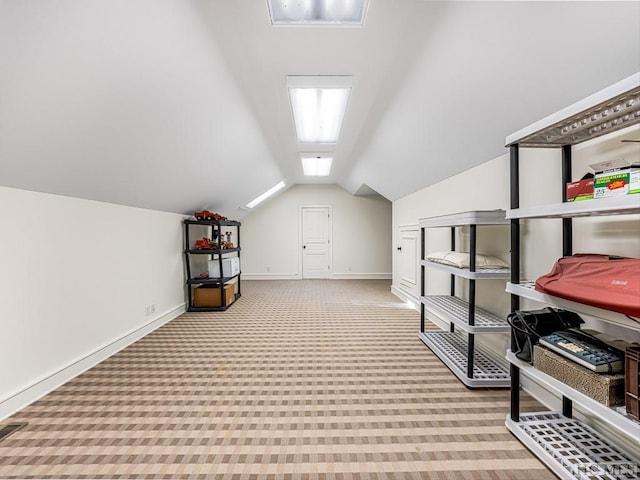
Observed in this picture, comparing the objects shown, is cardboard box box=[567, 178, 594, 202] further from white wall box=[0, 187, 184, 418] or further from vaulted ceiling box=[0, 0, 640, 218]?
white wall box=[0, 187, 184, 418]

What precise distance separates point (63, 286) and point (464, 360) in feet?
10.3

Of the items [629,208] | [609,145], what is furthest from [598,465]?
[609,145]

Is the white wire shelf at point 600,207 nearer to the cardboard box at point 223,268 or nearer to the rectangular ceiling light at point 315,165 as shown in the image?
the rectangular ceiling light at point 315,165

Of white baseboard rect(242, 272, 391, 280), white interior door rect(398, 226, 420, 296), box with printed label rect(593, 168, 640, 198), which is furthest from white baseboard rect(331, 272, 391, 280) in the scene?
box with printed label rect(593, 168, 640, 198)

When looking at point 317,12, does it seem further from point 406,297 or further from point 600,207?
point 406,297

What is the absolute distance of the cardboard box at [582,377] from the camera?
114 cm

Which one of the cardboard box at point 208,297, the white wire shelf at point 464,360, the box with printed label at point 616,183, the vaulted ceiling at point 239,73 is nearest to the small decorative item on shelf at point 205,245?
the cardboard box at point 208,297

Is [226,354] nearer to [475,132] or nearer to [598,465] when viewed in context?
[598,465]

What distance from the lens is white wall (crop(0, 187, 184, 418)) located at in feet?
6.14

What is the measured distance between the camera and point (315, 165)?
529cm

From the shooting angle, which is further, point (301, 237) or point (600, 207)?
point (301, 237)

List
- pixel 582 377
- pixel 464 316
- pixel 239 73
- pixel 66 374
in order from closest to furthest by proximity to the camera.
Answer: pixel 582 377
pixel 239 73
pixel 66 374
pixel 464 316

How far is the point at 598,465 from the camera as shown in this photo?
1.33 meters

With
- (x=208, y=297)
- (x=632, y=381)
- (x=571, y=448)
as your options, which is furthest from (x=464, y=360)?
(x=208, y=297)
